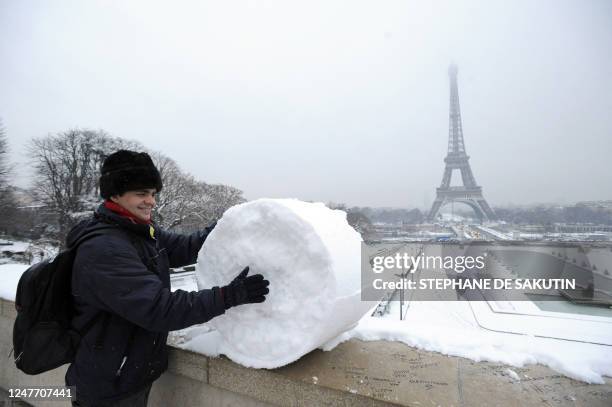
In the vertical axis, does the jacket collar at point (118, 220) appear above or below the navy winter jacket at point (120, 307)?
above

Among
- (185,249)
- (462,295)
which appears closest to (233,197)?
(462,295)

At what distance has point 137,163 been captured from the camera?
79.2 inches

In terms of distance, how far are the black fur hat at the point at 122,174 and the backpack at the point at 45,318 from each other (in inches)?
11.3

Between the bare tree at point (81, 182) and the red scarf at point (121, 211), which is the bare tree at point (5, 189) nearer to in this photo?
the bare tree at point (81, 182)

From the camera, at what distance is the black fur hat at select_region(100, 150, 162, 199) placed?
6.43 feet

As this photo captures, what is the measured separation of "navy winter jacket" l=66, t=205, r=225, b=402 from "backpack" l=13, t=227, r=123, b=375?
60 millimetres

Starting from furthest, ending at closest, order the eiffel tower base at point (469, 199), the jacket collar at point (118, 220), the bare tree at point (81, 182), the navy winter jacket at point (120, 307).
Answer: the eiffel tower base at point (469, 199), the bare tree at point (81, 182), the jacket collar at point (118, 220), the navy winter jacket at point (120, 307)

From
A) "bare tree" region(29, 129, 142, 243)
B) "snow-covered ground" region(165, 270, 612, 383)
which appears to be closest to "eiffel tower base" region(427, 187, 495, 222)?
"bare tree" region(29, 129, 142, 243)

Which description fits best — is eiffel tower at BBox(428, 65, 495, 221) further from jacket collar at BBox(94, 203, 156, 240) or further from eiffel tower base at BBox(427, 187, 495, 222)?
jacket collar at BBox(94, 203, 156, 240)

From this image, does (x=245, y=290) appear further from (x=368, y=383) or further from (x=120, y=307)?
(x=368, y=383)

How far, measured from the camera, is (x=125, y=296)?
5.39 feet

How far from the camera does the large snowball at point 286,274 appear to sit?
5.85ft

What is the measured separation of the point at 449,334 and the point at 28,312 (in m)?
2.82

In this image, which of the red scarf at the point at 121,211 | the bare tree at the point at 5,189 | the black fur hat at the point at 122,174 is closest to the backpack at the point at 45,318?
the red scarf at the point at 121,211
